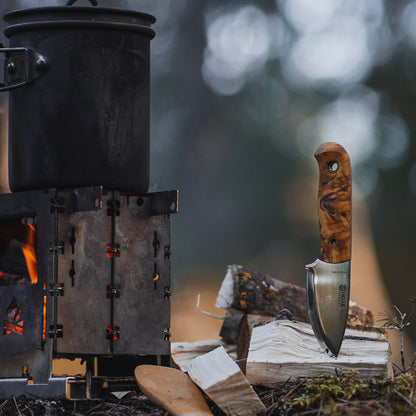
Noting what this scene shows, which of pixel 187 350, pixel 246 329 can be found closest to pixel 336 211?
pixel 246 329

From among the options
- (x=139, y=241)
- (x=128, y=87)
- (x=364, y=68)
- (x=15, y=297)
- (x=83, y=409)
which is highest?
(x=364, y=68)

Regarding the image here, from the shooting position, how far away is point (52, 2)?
7039 mm

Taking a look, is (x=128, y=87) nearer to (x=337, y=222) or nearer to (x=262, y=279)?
(x=337, y=222)

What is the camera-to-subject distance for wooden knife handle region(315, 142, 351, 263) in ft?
11.4

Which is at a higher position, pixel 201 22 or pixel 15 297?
pixel 201 22

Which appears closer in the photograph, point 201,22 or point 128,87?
point 128,87

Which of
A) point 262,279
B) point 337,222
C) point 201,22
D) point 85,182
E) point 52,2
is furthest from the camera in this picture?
point 201,22

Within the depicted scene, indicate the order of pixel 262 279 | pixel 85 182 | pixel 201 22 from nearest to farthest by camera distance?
pixel 85 182, pixel 262 279, pixel 201 22

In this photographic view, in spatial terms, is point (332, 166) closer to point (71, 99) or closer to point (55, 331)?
point (71, 99)

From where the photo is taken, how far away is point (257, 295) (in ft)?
16.4

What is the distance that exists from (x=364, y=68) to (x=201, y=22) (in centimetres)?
166

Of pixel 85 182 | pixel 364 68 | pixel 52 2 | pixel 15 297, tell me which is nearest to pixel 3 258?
pixel 15 297

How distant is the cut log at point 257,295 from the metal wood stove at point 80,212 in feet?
3.72

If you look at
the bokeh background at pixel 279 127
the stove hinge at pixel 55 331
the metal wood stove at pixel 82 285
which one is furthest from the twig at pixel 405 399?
the bokeh background at pixel 279 127
